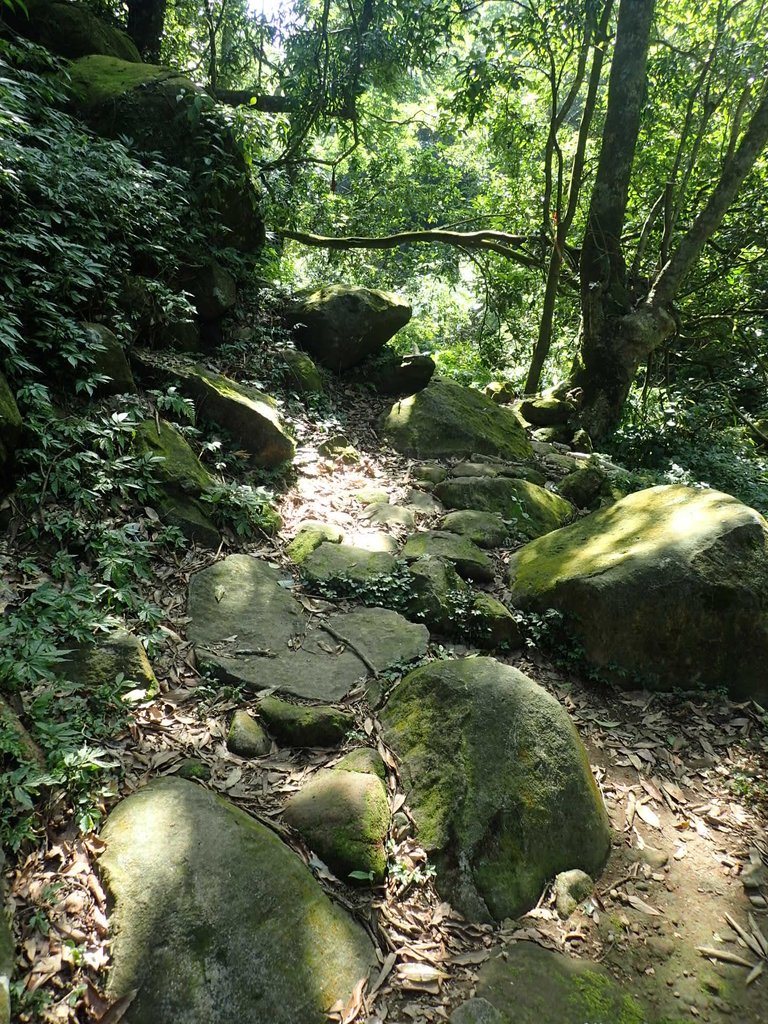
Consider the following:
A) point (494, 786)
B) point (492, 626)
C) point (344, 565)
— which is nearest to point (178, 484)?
point (344, 565)

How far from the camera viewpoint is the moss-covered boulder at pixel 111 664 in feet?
9.38

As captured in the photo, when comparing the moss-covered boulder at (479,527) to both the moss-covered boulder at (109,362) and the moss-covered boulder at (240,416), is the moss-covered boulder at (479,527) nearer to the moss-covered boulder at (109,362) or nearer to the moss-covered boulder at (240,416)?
the moss-covered boulder at (240,416)

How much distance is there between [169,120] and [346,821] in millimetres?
6836

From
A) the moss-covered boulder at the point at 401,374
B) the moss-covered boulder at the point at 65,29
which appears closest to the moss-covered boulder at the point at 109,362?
the moss-covered boulder at the point at 401,374

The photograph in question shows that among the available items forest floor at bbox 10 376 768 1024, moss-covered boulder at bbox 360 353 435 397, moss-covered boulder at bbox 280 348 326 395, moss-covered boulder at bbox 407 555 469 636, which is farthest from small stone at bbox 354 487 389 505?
moss-covered boulder at bbox 360 353 435 397

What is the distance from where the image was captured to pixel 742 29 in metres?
8.47

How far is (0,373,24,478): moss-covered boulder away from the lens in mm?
3373

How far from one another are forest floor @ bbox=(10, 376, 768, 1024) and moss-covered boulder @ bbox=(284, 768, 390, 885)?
0.07 m

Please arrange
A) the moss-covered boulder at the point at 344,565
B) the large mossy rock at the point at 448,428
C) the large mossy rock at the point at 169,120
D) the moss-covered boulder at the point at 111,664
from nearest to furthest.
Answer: the moss-covered boulder at the point at 111,664, the moss-covered boulder at the point at 344,565, the large mossy rock at the point at 169,120, the large mossy rock at the point at 448,428

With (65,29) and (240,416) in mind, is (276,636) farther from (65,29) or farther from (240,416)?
(65,29)

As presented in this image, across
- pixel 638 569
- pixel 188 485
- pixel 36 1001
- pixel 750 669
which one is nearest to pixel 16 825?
pixel 36 1001

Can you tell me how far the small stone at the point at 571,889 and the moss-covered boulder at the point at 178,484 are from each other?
298 cm

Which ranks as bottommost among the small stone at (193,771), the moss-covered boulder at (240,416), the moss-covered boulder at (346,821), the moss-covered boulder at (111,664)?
the moss-covered boulder at (346,821)

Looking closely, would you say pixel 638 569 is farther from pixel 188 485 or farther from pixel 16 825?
pixel 16 825
